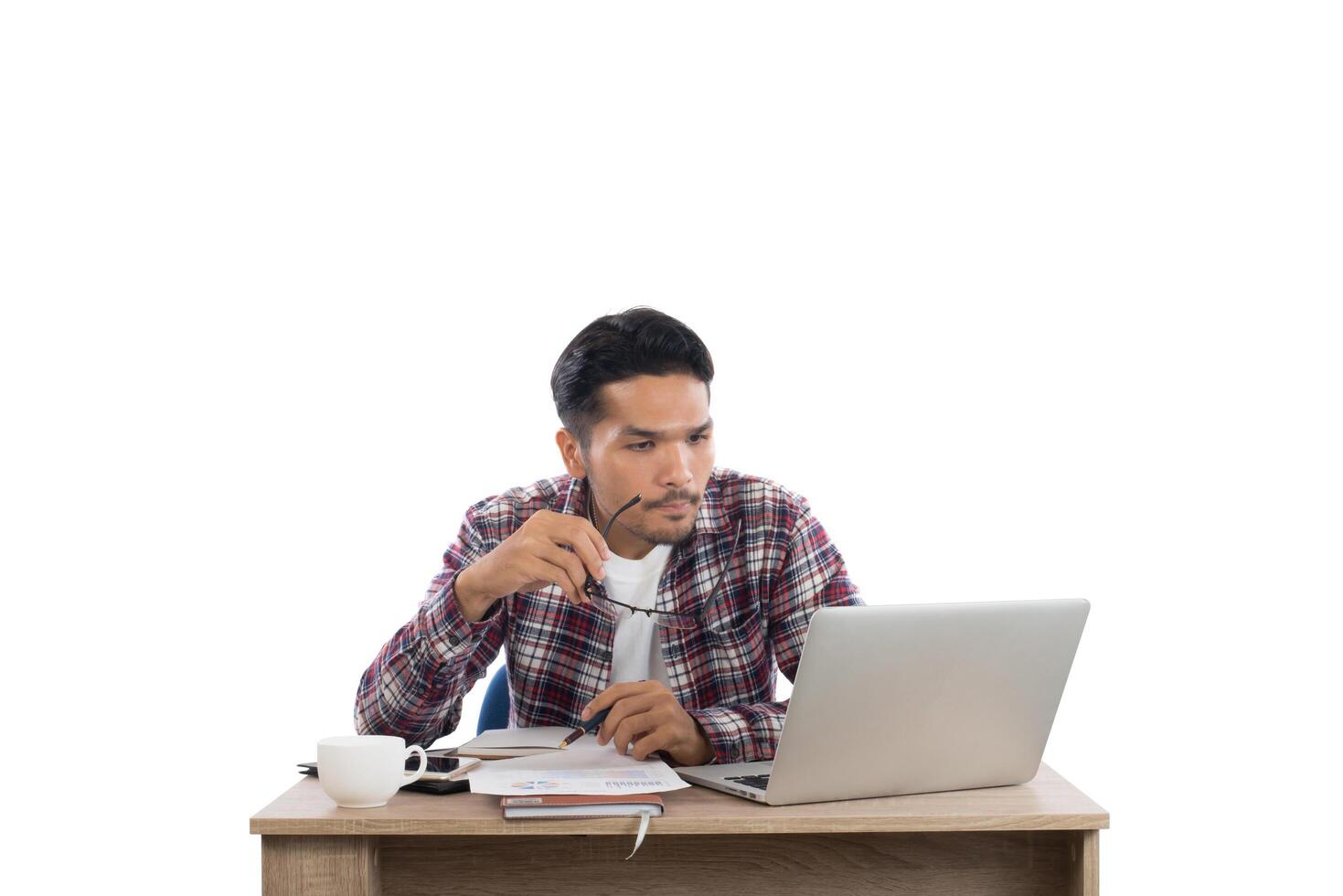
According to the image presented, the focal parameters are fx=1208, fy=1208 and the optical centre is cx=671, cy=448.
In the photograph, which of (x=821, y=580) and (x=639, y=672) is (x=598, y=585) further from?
(x=821, y=580)

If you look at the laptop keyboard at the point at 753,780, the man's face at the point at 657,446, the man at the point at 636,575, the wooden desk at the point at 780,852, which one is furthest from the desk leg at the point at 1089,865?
the man's face at the point at 657,446

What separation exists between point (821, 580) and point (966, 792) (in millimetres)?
653

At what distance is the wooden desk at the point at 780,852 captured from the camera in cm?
137

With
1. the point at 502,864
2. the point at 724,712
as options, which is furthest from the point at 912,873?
the point at 502,864

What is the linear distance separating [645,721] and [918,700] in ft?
1.23

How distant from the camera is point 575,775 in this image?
148cm

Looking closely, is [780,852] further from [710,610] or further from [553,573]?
[710,610]

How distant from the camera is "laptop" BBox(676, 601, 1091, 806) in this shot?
53.5 inches

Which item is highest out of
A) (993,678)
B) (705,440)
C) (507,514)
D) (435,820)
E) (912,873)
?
(705,440)

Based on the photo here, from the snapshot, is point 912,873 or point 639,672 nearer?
point 912,873

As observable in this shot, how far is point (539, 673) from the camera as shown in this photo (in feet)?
7.08

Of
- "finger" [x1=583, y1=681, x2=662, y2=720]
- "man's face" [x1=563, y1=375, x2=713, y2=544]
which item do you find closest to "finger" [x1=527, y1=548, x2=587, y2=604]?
"finger" [x1=583, y1=681, x2=662, y2=720]

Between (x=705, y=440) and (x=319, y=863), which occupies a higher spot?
(x=705, y=440)

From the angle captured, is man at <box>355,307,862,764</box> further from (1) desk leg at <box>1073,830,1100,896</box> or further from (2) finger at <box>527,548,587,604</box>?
(1) desk leg at <box>1073,830,1100,896</box>
